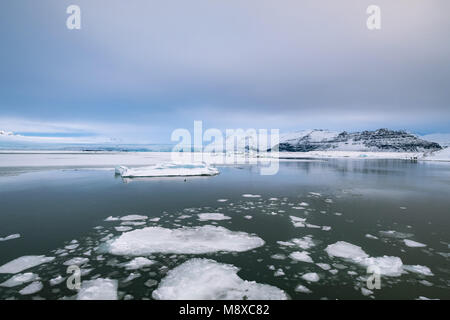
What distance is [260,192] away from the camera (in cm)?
1263

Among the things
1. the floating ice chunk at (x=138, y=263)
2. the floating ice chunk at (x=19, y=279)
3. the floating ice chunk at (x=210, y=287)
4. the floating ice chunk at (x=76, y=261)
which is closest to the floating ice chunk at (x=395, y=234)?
the floating ice chunk at (x=210, y=287)

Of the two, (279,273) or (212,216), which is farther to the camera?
(212,216)

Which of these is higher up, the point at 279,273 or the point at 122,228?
the point at 122,228

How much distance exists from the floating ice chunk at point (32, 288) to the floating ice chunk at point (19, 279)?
17 centimetres

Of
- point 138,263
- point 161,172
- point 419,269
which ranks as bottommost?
point 419,269

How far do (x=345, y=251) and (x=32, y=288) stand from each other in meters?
6.03

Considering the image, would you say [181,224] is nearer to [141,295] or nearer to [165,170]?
[141,295]

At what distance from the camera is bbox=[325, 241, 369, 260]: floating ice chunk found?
5066 mm

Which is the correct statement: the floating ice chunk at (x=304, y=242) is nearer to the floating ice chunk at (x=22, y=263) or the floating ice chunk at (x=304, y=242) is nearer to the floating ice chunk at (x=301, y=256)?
the floating ice chunk at (x=301, y=256)

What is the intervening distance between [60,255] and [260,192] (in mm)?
9393

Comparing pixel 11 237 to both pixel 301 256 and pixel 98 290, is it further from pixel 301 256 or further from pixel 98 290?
pixel 301 256

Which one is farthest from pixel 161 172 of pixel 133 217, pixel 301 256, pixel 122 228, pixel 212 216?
pixel 301 256

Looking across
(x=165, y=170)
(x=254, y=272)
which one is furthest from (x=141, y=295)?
(x=165, y=170)

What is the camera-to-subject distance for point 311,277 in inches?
168
